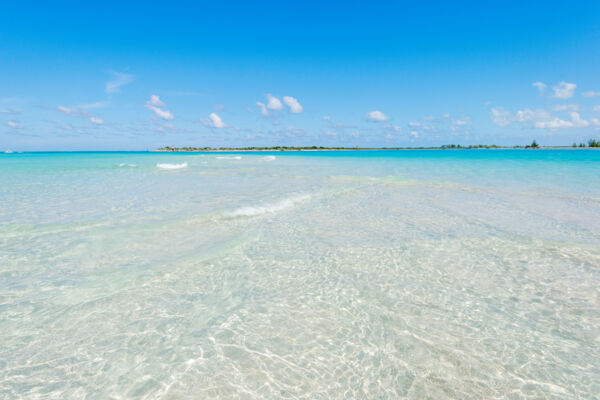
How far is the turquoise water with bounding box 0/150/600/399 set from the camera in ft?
9.75

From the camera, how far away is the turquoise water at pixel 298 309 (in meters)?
2.97

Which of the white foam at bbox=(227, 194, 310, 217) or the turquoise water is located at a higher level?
the white foam at bbox=(227, 194, 310, 217)

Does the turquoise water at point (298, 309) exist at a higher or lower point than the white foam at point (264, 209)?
lower

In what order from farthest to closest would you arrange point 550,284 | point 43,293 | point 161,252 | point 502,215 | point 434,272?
1. point 502,215
2. point 161,252
3. point 434,272
4. point 550,284
5. point 43,293

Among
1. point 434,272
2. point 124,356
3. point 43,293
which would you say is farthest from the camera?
point 434,272

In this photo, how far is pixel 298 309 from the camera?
4.23 m

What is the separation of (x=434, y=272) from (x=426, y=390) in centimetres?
289

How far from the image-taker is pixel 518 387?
9.58 feet

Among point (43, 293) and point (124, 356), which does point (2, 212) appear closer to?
point (43, 293)

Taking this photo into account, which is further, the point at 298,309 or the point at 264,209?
the point at 264,209

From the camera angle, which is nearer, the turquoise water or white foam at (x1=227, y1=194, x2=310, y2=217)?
the turquoise water

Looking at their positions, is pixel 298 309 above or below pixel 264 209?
below

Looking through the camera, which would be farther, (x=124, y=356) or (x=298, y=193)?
(x=298, y=193)

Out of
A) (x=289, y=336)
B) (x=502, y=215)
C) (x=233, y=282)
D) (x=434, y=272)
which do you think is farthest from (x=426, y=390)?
(x=502, y=215)
